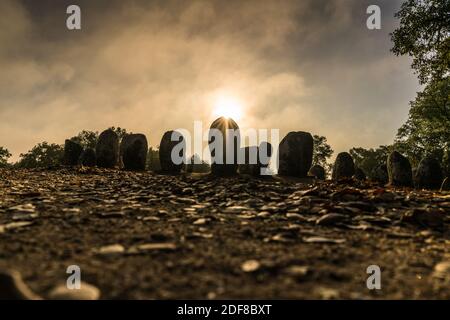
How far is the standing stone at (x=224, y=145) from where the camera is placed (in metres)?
15.6

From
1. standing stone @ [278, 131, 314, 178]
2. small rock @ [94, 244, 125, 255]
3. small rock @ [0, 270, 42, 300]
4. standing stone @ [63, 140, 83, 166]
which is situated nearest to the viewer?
small rock @ [0, 270, 42, 300]

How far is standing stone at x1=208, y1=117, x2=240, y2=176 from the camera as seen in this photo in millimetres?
15641

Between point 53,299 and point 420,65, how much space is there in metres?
21.3

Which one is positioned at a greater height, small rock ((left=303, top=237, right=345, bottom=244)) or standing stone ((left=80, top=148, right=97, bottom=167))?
standing stone ((left=80, top=148, right=97, bottom=167))

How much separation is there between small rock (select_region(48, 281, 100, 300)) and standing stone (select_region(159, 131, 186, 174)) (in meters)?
17.4

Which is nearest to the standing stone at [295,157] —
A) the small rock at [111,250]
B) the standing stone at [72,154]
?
the small rock at [111,250]

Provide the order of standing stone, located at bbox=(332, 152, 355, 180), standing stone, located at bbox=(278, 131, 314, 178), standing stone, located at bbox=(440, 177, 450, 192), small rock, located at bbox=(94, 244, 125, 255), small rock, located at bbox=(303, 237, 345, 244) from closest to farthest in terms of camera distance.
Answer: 1. small rock, located at bbox=(94, 244, 125, 255)
2. small rock, located at bbox=(303, 237, 345, 244)
3. standing stone, located at bbox=(440, 177, 450, 192)
4. standing stone, located at bbox=(278, 131, 314, 178)
5. standing stone, located at bbox=(332, 152, 355, 180)

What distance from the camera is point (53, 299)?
A: 245 cm

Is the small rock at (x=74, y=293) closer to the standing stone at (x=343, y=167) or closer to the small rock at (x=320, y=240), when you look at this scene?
the small rock at (x=320, y=240)

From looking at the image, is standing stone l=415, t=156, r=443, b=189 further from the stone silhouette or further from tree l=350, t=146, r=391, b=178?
tree l=350, t=146, r=391, b=178

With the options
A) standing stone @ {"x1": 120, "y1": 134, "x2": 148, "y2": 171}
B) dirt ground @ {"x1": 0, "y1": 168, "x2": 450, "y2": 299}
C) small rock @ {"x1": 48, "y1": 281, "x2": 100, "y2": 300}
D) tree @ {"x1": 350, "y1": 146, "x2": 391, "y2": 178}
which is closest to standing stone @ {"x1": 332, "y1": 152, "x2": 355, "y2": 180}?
standing stone @ {"x1": 120, "y1": 134, "x2": 148, "y2": 171}

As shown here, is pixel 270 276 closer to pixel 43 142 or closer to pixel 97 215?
pixel 97 215

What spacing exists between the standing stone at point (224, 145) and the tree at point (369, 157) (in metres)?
47.7
